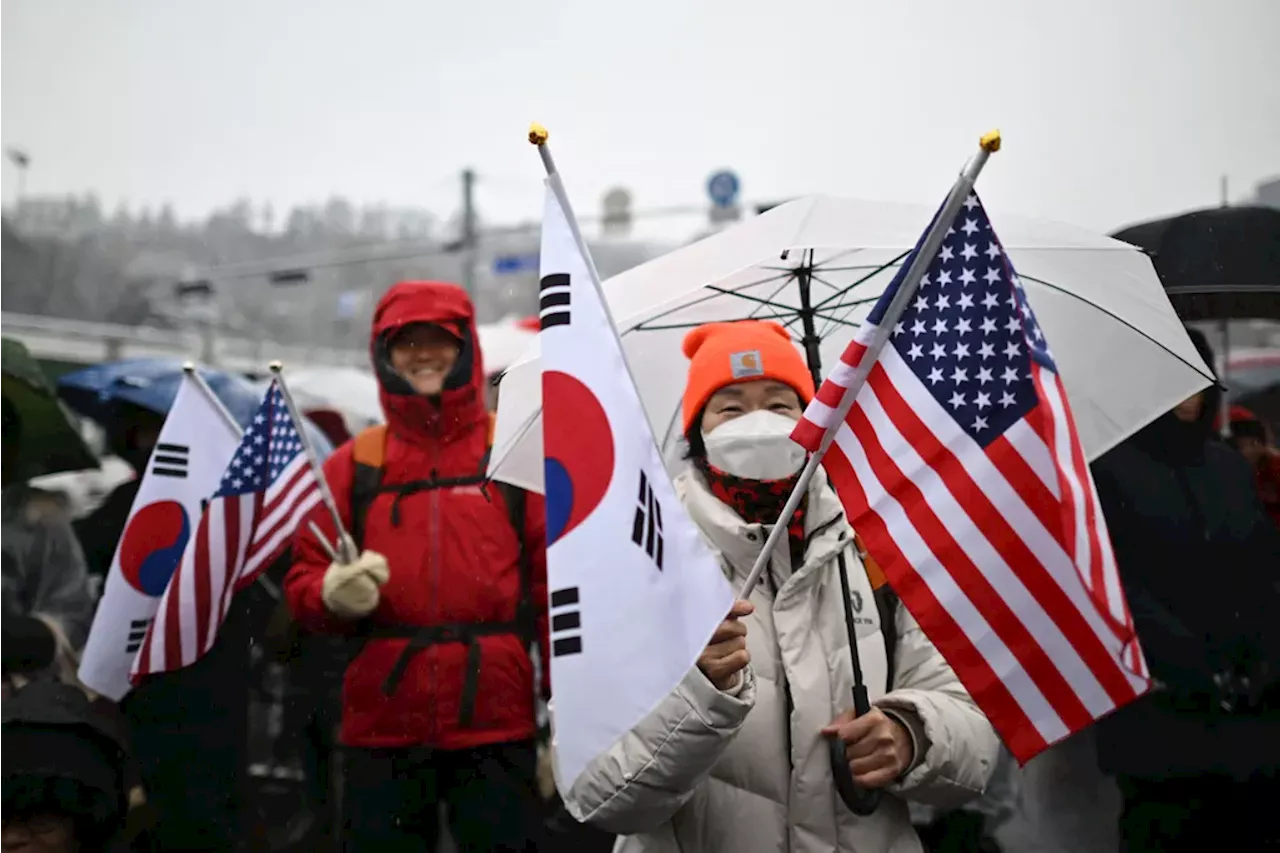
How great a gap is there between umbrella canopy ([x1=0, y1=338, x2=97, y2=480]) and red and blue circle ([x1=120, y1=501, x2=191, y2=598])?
1.31 m

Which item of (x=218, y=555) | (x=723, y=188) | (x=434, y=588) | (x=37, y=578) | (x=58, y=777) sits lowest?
(x=58, y=777)

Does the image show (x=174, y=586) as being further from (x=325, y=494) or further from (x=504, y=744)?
(x=504, y=744)

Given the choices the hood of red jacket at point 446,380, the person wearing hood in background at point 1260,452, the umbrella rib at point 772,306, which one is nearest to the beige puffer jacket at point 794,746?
Result: the umbrella rib at point 772,306

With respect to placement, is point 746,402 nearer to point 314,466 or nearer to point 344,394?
point 314,466

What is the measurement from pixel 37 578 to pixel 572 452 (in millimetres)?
3528

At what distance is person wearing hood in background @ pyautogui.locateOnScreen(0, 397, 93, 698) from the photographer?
13.5ft

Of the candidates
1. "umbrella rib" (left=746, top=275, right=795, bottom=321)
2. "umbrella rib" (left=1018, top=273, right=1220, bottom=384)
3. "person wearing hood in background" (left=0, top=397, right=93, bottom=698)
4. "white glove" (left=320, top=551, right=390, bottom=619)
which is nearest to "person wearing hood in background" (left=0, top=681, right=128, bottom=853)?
"person wearing hood in background" (left=0, top=397, right=93, bottom=698)

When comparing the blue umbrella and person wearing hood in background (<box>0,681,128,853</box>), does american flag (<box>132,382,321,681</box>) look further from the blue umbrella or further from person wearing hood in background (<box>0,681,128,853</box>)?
the blue umbrella

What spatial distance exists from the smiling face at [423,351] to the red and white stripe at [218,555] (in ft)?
1.66

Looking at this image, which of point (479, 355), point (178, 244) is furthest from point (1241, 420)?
point (178, 244)

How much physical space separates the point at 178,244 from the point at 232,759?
25915 millimetres

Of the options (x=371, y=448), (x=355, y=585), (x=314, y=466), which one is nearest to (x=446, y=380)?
(x=371, y=448)

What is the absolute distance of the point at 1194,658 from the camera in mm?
3658

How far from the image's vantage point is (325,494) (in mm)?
3213
